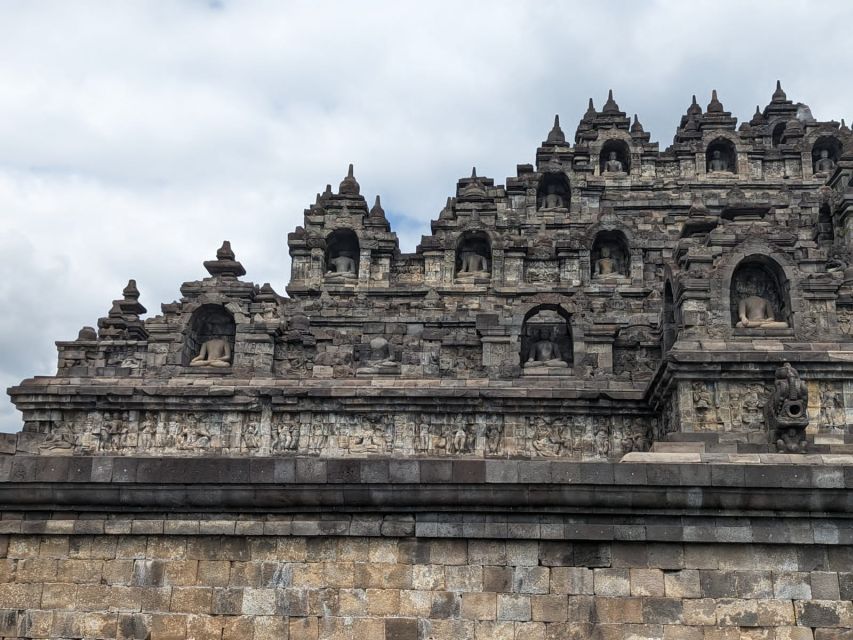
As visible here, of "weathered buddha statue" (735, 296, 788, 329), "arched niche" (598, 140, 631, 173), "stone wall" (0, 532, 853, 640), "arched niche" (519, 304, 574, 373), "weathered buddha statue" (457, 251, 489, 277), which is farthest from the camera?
"arched niche" (598, 140, 631, 173)

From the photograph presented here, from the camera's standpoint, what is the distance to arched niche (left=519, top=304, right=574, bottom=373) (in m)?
23.8

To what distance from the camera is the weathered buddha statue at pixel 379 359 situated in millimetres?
23859

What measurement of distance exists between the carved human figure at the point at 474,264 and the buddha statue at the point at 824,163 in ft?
42.0

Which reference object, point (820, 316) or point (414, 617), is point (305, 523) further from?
point (820, 316)

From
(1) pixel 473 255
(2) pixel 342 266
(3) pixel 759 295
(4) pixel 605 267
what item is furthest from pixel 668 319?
(2) pixel 342 266

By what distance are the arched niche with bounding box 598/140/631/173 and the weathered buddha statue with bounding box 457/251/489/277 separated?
7.17 m

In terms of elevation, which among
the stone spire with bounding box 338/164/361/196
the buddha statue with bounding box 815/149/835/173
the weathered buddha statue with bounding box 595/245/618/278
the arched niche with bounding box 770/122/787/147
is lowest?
the weathered buddha statue with bounding box 595/245/618/278

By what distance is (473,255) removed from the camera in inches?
1219

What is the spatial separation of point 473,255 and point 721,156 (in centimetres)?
1087

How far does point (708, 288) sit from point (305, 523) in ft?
41.5

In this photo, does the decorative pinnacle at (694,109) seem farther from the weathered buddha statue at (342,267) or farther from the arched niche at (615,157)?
the weathered buddha statue at (342,267)

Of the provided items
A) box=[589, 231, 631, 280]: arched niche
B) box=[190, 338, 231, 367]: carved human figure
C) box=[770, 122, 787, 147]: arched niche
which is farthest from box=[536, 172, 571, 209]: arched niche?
box=[190, 338, 231, 367]: carved human figure

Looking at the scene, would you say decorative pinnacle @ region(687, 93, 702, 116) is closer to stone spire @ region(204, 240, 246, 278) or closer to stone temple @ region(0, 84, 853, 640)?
stone temple @ region(0, 84, 853, 640)

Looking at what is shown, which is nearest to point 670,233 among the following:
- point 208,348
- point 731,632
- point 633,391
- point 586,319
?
point 586,319
